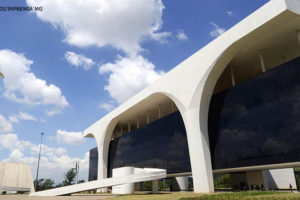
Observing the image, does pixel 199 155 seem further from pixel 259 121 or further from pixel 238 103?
pixel 259 121

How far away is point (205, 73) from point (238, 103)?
4.35m

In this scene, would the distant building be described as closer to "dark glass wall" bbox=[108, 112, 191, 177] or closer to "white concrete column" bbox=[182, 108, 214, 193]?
"dark glass wall" bbox=[108, 112, 191, 177]

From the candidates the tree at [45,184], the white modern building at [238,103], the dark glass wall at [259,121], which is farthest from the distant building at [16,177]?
the dark glass wall at [259,121]

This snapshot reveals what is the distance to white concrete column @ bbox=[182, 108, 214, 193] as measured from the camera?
24.6 meters

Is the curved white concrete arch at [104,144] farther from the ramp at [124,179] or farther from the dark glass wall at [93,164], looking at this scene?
the ramp at [124,179]

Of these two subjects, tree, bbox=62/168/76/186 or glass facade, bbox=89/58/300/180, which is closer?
glass facade, bbox=89/58/300/180

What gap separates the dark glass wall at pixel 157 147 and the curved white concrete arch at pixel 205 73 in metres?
4.09

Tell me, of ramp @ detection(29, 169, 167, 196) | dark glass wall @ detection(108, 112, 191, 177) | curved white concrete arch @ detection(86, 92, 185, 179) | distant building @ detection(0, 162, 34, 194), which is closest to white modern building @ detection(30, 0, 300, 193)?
dark glass wall @ detection(108, 112, 191, 177)

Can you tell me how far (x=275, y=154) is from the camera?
67.6 feet

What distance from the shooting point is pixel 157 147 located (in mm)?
35906

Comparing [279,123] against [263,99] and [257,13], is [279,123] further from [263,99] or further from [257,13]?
[257,13]

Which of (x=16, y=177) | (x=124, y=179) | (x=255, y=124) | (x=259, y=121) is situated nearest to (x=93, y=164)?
(x=16, y=177)

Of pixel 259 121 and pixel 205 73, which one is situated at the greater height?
pixel 205 73

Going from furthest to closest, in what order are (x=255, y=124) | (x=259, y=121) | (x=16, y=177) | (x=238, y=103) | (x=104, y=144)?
(x=16, y=177)
(x=104, y=144)
(x=238, y=103)
(x=255, y=124)
(x=259, y=121)
